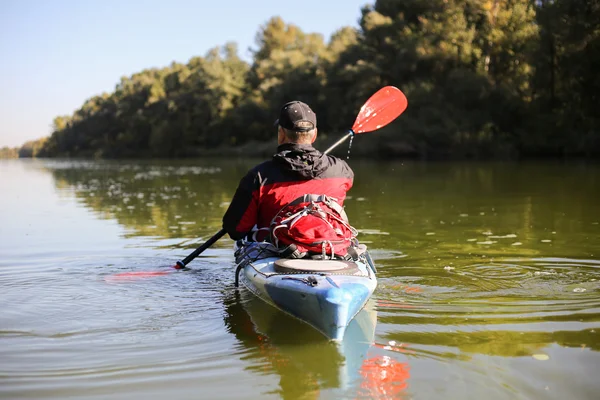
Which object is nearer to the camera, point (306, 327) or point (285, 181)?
point (306, 327)

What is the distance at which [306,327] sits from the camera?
461 cm

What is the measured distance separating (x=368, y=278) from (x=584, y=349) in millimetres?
1410

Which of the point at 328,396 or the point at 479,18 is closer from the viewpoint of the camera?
the point at 328,396

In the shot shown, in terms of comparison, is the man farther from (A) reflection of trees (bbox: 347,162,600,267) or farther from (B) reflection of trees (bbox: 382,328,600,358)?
(A) reflection of trees (bbox: 347,162,600,267)

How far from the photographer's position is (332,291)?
4020 mm

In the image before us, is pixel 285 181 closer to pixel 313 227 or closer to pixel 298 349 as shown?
pixel 313 227

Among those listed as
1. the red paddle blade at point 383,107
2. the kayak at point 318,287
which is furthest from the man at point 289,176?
the red paddle blade at point 383,107

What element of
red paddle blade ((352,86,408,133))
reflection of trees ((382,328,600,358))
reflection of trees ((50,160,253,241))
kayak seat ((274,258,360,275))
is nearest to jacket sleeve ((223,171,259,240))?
kayak seat ((274,258,360,275))

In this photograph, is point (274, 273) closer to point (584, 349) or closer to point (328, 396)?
point (328, 396)

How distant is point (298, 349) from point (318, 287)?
44cm

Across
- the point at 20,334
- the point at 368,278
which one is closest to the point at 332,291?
the point at 368,278

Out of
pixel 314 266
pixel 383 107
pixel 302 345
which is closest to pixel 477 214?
pixel 383 107

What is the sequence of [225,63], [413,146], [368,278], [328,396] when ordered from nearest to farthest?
[328,396], [368,278], [413,146], [225,63]

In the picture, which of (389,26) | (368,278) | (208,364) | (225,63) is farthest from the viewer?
(225,63)
